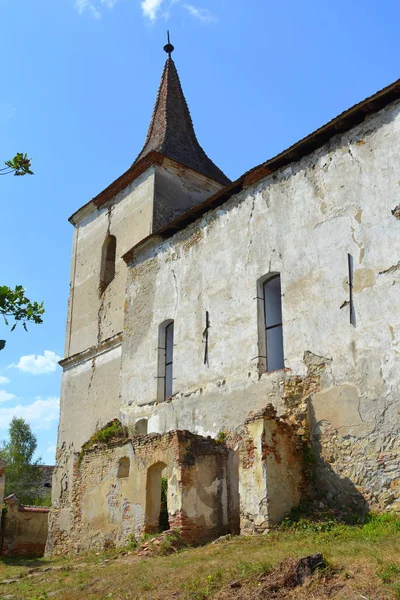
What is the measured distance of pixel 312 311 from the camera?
1112 cm

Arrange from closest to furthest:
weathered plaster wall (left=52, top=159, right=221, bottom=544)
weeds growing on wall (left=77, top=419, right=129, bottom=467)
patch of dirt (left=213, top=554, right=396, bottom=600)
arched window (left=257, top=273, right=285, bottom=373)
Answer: patch of dirt (left=213, top=554, right=396, bottom=600)
arched window (left=257, top=273, right=285, bottom=373)
weeds growing on wall (left=77, top=419, right=129, bottom=467)
weathered plaster wall (left=52, top=159, right=221, bottom=544)

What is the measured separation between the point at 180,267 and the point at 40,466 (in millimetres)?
25059

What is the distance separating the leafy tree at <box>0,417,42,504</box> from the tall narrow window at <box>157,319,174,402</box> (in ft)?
68.5

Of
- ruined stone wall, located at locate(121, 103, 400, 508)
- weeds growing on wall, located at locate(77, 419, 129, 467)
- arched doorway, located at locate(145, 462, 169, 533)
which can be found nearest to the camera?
→ ruined stone wall, located at locate(121, 103, 400, 508)

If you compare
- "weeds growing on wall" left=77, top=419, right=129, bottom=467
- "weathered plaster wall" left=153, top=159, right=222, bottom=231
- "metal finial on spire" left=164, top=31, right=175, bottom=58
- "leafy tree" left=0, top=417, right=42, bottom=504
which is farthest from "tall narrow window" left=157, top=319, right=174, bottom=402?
"leafy tree" left=0, top=417, right=42, bottom=504

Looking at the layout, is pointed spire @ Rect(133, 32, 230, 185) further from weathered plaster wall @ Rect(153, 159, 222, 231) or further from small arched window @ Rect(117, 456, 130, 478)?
small arched window @ Rect(117, 456, 130, 478)

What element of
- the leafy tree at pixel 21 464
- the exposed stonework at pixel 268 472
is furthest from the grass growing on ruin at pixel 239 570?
the leafy tree at pixel 21 464

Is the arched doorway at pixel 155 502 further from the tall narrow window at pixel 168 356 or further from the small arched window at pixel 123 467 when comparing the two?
the tall narrow window at pixel 168 356

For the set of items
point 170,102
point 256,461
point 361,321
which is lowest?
point 256,461

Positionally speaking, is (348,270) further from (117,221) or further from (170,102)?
(170,102)

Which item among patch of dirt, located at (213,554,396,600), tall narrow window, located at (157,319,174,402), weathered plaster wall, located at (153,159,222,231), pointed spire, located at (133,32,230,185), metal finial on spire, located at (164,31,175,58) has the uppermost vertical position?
metal finial on spire, located at (164,31,175,58)

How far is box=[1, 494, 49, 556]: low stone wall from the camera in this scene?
18.7 m

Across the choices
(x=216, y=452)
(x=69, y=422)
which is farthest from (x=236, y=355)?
(x=69, y=422)

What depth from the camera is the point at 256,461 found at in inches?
387
